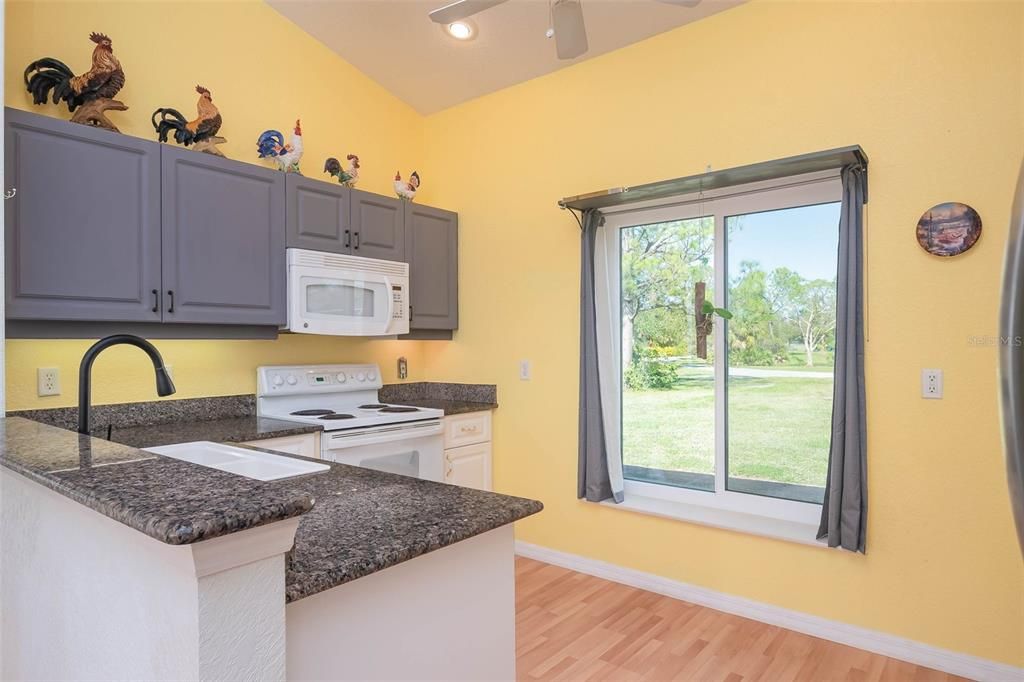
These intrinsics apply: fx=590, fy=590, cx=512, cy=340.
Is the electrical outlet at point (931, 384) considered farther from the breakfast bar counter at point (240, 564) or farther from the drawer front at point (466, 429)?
the drawer front at point (466, 429)

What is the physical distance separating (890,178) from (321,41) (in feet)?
9.85

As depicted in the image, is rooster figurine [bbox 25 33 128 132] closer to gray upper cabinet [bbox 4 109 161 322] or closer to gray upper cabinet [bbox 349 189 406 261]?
gray upper cabinet [bbox 4 109 161 322]

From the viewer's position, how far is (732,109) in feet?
9.05

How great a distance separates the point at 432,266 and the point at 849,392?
2.33m

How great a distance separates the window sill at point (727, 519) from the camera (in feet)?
8.35

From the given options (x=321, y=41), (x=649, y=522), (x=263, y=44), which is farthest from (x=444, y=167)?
(x=649, y=522)

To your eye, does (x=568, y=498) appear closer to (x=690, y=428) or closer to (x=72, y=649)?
(x=690, y=428)

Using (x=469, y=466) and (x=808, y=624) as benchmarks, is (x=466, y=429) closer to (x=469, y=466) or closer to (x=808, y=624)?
(x=469, y=466)

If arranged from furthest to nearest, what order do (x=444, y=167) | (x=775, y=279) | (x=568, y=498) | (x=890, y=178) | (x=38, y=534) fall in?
(x=444, y=167)
(x=568, y=498)
(x=775, y=279)
(x=890, y=178)
(x=38, y=534)

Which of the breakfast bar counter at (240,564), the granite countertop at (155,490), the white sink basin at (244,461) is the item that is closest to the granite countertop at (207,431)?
the white sink basin at (244,461)

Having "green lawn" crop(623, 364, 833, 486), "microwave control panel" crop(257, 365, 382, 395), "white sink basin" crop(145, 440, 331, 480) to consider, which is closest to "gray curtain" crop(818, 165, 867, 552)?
"green lawn" crop(623, 364, 833, 486)

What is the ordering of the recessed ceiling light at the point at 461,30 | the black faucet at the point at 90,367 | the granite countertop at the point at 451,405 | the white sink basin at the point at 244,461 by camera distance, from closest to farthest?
the black faucet at the point at 90,367
the white sink basin at the point at 244,461
the recessed ceiling light at the point at 461,30
the granite countertop at the point at 451,405

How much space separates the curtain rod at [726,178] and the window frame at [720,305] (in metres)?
0.07

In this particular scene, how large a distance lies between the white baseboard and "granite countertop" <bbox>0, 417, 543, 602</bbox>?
6.26ft
